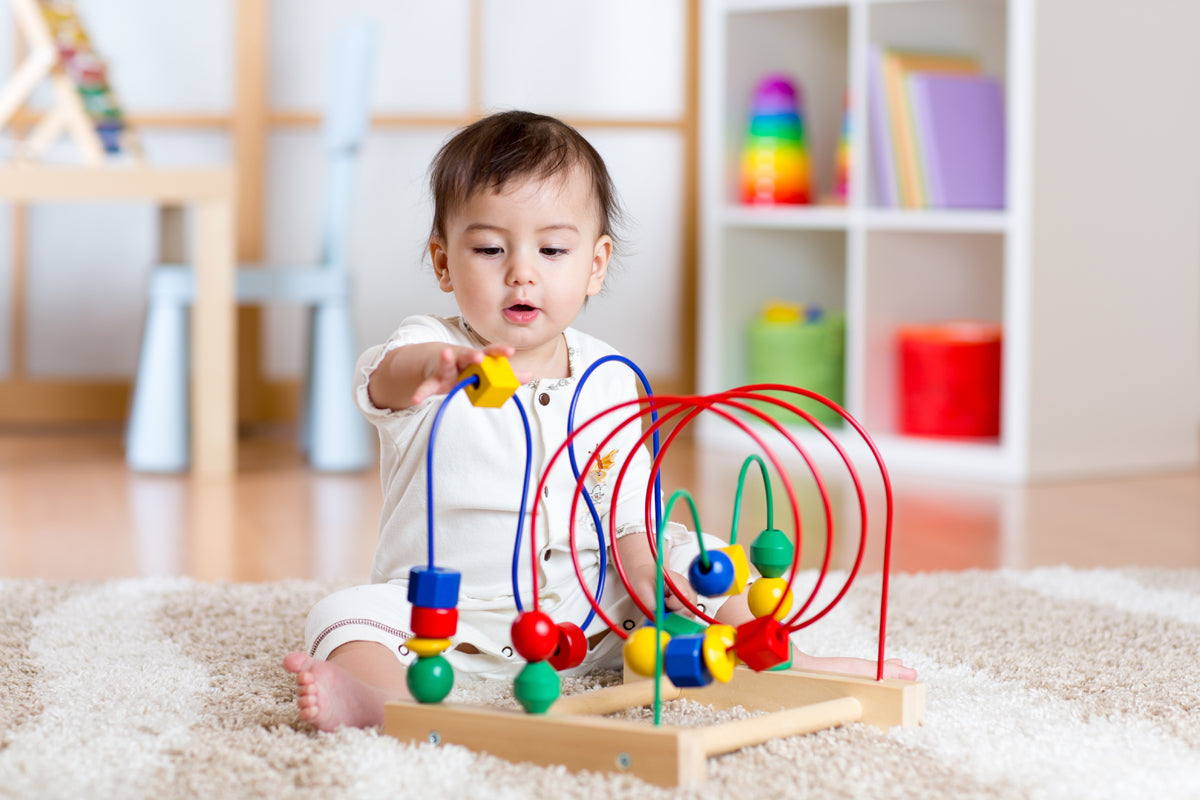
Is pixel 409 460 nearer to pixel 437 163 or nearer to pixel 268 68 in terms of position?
pixel 437 163

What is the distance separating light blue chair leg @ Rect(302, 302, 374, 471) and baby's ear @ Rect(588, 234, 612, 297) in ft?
4.05

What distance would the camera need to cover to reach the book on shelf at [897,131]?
7.29 feet

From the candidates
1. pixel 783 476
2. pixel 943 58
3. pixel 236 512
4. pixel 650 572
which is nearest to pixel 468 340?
pixel 650 572

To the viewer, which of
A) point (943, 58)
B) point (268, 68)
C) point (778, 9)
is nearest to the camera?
point (943, 58)

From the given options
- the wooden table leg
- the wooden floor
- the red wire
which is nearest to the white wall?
the wooden floor

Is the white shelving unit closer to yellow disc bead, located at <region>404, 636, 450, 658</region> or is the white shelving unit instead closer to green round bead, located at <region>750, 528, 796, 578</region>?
green round bead, located at <region>750, 528, 796, 578</region>

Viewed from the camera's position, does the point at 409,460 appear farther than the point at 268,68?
No

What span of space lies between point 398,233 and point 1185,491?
1.48m

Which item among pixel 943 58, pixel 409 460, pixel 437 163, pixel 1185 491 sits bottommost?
pixel 1185 491

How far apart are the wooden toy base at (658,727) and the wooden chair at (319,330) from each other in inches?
53.7

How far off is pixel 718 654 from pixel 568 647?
0.38 ft

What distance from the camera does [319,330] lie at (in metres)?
2.24

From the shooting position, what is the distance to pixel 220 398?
209 centimetres

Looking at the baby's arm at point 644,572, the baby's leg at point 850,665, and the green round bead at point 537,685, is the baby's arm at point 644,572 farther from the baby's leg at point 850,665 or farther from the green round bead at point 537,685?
the green round bead at point 537,685
